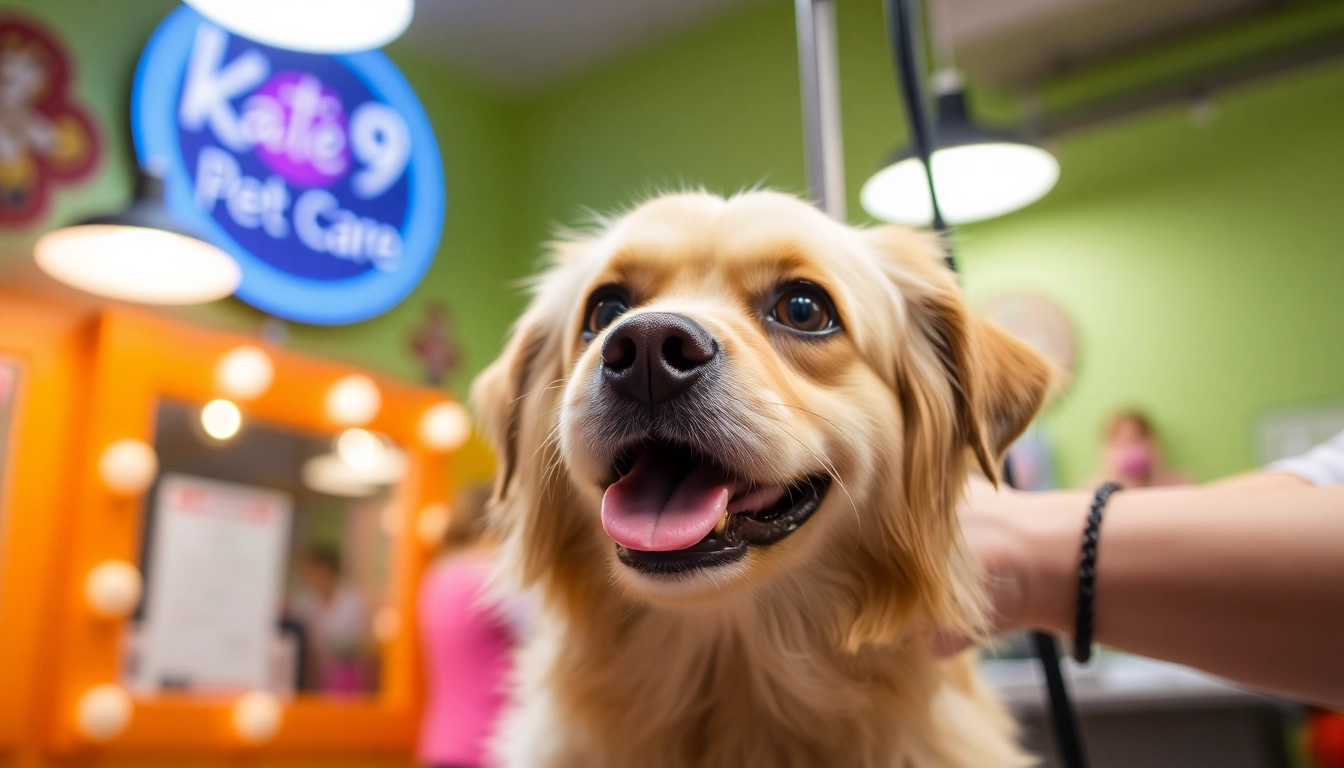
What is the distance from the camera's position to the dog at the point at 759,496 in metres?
1.05

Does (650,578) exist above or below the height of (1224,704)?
above

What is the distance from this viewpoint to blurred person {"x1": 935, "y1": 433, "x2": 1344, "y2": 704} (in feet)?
2.84

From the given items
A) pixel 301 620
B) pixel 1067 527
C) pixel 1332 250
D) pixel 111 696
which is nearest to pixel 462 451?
pixel 301 620

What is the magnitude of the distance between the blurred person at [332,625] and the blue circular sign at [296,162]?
40.2 inches

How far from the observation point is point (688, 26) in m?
5.21

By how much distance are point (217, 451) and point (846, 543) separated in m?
3.17

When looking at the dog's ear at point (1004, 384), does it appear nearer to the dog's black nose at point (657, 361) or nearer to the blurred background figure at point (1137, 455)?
the dog's black nose at point (657, 361)

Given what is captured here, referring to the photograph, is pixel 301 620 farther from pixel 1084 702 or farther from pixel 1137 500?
pixel 1137 500

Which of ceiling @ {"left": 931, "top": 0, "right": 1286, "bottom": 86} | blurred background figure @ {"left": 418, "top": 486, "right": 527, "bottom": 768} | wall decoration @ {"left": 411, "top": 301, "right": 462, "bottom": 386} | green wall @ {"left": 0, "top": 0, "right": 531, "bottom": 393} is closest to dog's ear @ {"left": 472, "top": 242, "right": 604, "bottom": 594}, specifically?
blurred background figure @ {"left": 418, "top": 486, "right": 527, "bottom": 768}

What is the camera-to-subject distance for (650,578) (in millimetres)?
1022

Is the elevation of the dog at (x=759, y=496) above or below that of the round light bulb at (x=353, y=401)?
below

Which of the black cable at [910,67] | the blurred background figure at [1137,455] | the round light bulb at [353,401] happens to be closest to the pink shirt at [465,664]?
the round light bulb at [353,401]

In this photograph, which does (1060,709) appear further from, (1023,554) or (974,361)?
(974,361)

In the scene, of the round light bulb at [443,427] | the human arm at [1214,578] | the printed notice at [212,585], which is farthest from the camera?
the round light bulb at [443,427]
